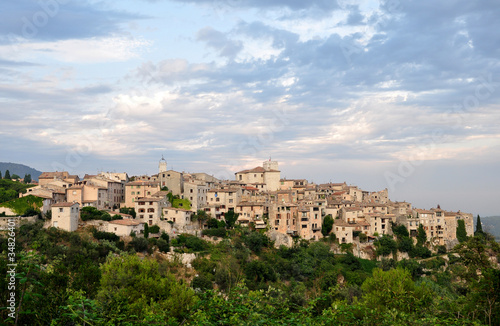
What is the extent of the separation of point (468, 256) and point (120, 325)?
89.5 feet

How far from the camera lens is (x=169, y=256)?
154 feet

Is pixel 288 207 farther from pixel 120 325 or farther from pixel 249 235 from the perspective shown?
pixel 120 325

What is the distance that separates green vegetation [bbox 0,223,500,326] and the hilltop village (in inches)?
107

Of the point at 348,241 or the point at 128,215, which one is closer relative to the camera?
the point at 128,215

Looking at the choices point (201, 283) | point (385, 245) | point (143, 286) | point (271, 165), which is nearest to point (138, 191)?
point (201, 283)

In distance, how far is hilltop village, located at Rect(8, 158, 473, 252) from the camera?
52.7m

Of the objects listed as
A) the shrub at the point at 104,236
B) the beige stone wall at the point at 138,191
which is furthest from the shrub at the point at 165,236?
the beige stone wall at the point at 138,191

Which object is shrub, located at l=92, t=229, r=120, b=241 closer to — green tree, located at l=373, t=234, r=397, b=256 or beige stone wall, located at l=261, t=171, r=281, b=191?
beige stone wall, located at l=261, t=171, r=281, b=191

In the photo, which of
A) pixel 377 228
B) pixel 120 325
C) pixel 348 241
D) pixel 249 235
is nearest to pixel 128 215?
pixel 249 235

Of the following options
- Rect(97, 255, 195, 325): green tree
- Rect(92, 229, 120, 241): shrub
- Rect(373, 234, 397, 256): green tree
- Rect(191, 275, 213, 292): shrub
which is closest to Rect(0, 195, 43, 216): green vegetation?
Rect(92, 229, 120, 241): shrub

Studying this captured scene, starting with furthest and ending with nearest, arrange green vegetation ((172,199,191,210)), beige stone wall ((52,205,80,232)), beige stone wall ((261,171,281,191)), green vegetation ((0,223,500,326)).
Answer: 1. beige stone wall ((261,171,281,191))
2. green vegetation ((172,199,191,210))
3. beige stone wall ((52,205,80,232))
4. green vegetation ((0,223,500,326))

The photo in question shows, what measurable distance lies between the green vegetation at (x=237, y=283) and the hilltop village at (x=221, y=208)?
107 inches

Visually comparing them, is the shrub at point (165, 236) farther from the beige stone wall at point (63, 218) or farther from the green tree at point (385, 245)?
the green tree at point (385, 245)

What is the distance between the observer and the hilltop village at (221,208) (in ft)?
173
